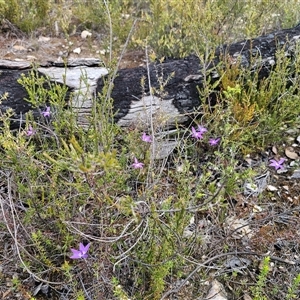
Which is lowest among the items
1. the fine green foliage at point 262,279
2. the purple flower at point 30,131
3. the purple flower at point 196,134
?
the fine green foliage at point 262,279

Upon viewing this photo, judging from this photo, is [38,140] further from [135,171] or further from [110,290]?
[110,290]

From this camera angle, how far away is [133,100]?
7.98 ft

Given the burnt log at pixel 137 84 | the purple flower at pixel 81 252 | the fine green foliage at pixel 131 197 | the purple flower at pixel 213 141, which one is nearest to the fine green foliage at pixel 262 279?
the fine green foliage at pixel 131 197

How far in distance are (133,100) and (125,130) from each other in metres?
0.21

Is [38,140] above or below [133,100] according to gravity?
below

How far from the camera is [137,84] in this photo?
8.16 ft

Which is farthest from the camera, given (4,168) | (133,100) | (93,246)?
(133,100)

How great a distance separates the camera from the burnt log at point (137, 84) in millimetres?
2361

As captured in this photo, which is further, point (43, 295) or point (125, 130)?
point (125, 130)

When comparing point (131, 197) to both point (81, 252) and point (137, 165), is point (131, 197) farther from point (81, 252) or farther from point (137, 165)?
point (137, 165)

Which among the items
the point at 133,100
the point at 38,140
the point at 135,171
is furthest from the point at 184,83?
the point at 38,140

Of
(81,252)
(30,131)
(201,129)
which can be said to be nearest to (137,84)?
(201,129)

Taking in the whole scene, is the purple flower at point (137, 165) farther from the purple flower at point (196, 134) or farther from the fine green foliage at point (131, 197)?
the purple flower at point (196, 134)

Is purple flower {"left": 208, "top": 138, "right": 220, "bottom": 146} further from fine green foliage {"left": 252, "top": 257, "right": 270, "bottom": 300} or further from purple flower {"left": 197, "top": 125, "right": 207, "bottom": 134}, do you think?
fine green foliage {"left": 252, "top": 257, "right": 270, "bottom": 300}
